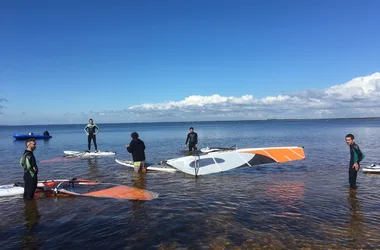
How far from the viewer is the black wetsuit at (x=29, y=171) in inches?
321

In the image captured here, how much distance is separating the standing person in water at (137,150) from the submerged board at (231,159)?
1522 millimetres

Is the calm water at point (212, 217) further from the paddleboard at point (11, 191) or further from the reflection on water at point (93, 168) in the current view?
the reflection on water at point (93, 168)

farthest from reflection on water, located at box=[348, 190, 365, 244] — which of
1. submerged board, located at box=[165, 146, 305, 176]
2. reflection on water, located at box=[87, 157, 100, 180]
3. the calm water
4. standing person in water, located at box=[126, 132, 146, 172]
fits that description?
reflection on water, located at box=[87, 157, 100, 180]

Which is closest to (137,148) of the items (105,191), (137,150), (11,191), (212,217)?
(137,150)

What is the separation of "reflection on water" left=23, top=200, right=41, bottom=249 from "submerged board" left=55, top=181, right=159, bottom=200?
3.70ft

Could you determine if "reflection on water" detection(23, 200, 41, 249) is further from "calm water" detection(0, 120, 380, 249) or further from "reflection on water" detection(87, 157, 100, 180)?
"reflection on water" detection(87, 157, 100, 180)

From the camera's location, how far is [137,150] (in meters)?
13.1

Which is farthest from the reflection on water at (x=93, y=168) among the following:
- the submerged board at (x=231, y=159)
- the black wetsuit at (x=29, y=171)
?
the black wetsuit at (x=29, y=171)

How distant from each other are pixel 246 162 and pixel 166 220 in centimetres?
661

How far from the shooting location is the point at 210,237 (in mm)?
5980

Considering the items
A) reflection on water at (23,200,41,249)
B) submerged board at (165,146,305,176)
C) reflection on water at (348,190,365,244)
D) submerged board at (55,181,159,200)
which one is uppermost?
submerged board at (165,146,305,176)

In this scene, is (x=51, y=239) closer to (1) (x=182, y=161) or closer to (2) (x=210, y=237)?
(2) (x=210, y=237)

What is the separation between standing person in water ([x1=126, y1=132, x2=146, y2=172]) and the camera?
42.1 feet

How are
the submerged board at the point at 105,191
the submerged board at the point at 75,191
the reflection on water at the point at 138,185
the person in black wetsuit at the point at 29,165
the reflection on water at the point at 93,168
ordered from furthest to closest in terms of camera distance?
the reflection on water at the point at 93,168 → the submerged board at the point at 75,191 → the submerged board at the point at 105,191 → the person in black wetsuit at the point at 29,165 → the reflection on water at the point at 138,185
